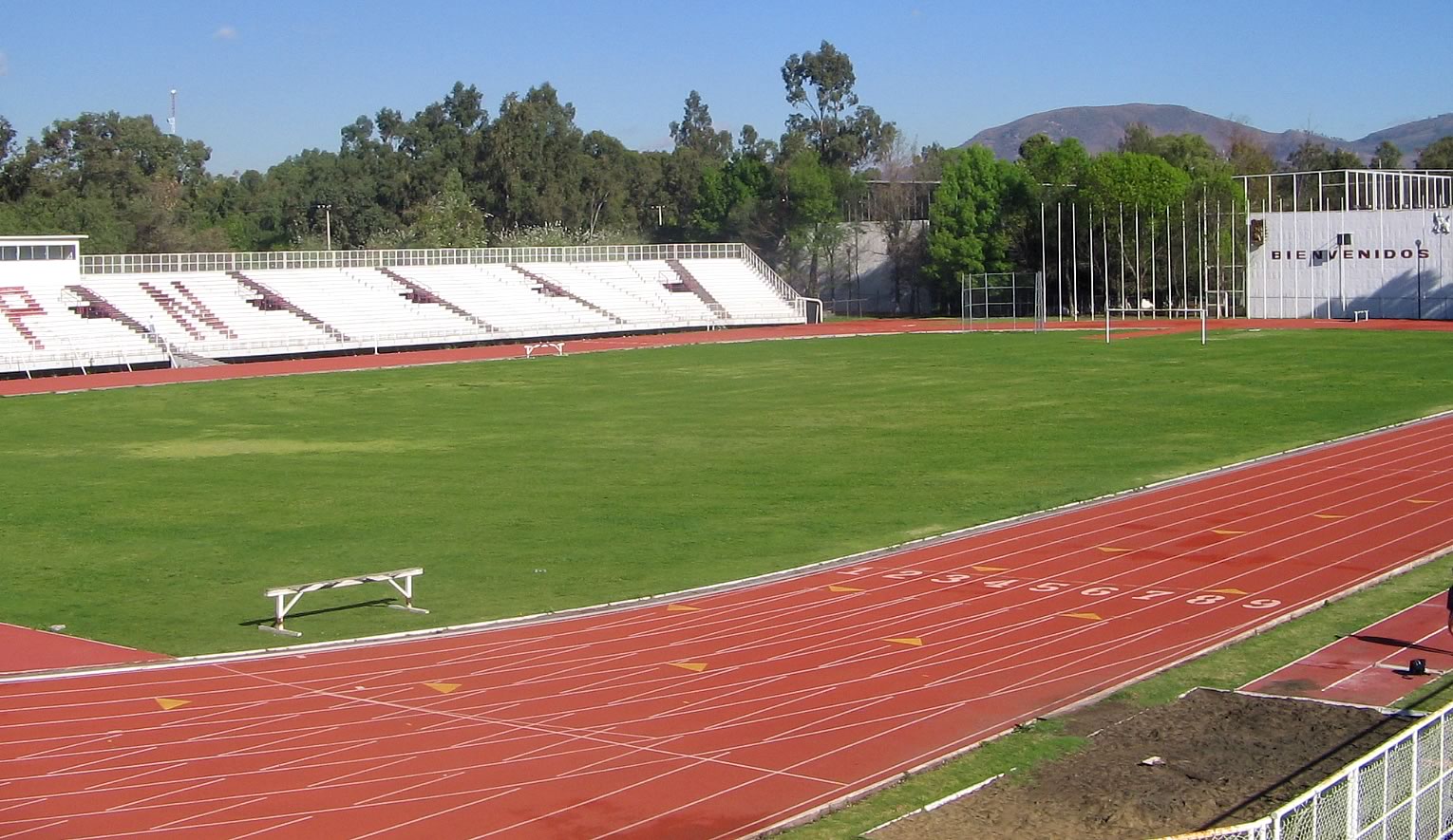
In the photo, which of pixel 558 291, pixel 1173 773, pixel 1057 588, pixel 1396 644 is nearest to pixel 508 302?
pixel 558 291

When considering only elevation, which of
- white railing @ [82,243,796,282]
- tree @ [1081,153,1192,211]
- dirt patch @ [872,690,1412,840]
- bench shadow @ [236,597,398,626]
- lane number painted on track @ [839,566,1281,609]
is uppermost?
tree @ [1081,153,1192,211]

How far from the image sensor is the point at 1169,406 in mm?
35875

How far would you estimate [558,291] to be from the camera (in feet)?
244

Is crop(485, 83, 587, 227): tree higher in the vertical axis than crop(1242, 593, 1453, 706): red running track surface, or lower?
higher

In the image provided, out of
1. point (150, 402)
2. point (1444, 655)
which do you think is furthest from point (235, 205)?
point (1444, 655)

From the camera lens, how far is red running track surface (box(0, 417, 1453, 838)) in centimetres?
1054

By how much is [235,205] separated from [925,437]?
3785 inches

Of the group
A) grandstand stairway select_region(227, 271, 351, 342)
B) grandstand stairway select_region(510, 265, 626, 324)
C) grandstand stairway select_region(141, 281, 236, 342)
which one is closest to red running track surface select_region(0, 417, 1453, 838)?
grandstand stairway select_region(141, 281, 236, 342)

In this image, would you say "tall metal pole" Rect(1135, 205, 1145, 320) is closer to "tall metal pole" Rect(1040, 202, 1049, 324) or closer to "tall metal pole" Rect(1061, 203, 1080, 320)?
"tall metal pole" Rect(1061, 203, 1080, 320)

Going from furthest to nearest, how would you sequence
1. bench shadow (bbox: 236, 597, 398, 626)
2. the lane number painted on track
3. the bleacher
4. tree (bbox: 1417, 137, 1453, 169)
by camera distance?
tree (bbox: 1417, 137, 1453, 169) < the bleacher < bench shadow (bbox: 236, 597, 398, 626) < the lane number painted on track

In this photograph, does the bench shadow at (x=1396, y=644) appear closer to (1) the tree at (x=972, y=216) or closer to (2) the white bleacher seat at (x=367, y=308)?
(2) the white bleacher seat at (x=367, y=308)

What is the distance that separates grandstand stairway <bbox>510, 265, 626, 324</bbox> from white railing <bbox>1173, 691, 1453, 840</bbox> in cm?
6466

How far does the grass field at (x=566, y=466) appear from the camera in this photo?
18.6 metres

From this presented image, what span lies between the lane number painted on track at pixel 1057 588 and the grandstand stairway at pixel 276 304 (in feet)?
155
